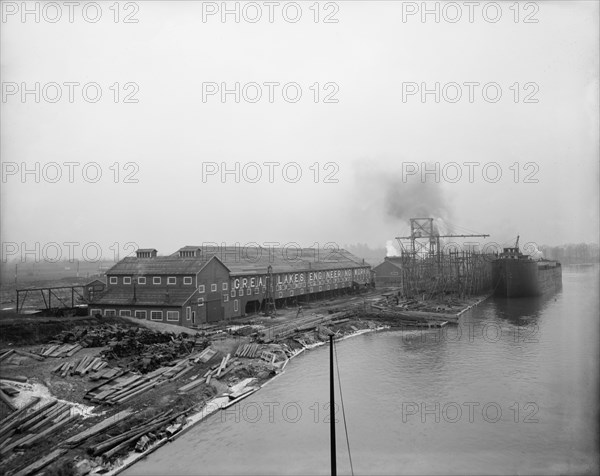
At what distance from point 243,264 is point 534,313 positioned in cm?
2950

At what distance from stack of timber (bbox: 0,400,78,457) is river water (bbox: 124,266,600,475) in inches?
129

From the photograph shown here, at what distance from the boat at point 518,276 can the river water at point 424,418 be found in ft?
112

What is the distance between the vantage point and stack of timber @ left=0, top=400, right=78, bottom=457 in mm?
12455

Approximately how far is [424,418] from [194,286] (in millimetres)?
18821

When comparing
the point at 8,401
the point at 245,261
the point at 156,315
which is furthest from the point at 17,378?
the point at 245,261

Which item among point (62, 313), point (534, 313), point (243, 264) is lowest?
point (534, 313)

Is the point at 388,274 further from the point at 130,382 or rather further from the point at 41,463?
the point at 41,463

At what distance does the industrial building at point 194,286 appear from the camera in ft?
97.6

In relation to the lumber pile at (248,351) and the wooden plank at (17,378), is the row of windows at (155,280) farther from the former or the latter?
the wooden plank at (17,378)

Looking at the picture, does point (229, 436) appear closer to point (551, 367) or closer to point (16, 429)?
point (16, 429)

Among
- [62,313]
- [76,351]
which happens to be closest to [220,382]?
[76,351]

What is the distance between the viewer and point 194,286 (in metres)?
30.1

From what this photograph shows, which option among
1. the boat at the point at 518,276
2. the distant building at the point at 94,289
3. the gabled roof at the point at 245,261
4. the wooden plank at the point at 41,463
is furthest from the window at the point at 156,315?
the boat at the point at 518,276

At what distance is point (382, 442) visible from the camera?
14391 mm
